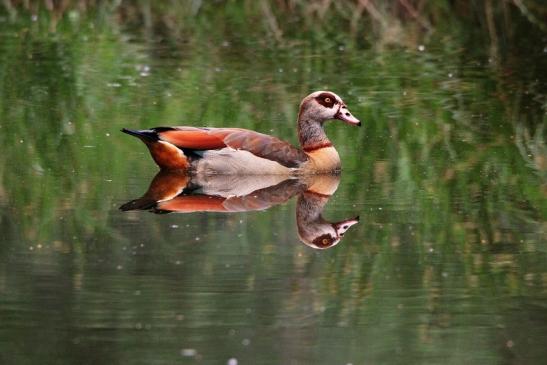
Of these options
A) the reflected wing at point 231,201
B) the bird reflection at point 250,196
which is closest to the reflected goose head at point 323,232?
the bird reflection at point 250,196

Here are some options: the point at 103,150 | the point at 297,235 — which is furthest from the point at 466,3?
the point at 297,235

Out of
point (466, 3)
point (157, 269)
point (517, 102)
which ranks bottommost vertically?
point (466, 3)

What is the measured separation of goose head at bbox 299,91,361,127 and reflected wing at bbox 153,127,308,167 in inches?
20.4

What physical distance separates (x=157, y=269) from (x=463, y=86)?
806 cm

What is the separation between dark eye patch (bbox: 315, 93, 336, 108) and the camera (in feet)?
39.5

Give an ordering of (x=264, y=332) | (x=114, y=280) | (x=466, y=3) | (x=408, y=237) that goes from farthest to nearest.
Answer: (x=466, y=3) < (x=408, y=237) < (x=114, y=280) < (x=264, y=332)

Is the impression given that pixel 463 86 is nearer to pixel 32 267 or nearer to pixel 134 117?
pixel 134 117

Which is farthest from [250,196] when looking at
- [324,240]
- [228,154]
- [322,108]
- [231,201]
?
[322,108]

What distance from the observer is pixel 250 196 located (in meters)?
10.6

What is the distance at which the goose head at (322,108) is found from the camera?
473 inches

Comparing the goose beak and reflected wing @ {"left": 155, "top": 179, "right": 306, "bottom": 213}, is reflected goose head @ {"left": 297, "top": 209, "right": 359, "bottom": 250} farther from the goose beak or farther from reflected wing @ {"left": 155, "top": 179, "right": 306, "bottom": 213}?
the goose beak

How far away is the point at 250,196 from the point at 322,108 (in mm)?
1713

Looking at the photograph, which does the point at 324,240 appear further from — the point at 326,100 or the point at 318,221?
the point at 326,100

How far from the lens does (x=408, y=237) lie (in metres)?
9.09
